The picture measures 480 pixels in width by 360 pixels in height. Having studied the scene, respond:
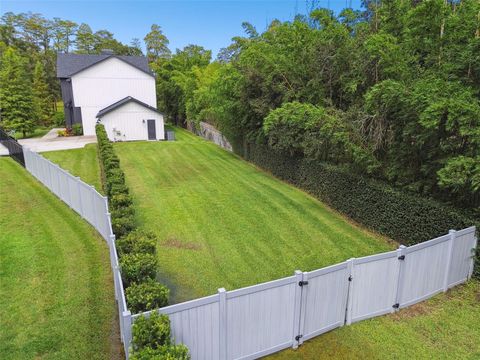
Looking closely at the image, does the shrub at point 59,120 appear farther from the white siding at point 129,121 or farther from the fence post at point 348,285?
the fence post at point 348,285

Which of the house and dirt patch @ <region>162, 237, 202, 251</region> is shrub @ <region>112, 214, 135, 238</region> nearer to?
dirt patch @ <region>162, 237, 202, 251</region>

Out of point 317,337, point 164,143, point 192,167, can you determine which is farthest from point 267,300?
point 164,143

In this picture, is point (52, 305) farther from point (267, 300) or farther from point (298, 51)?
point (298, 51)

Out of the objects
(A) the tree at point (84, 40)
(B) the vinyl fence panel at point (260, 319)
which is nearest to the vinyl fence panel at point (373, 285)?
(B) the vinyl fence panel at point (260, 319)

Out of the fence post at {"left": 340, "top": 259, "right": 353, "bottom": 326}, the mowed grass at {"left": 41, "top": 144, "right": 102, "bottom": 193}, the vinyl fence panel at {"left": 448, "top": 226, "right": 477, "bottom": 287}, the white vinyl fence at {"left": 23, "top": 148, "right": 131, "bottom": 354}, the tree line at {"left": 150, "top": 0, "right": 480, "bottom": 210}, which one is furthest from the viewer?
the mowed grass at {"left": 41, "top": 144, "right": 102, "bottom": 193}

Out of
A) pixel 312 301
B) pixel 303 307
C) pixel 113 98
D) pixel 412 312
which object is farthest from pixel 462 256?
pixel 113 98

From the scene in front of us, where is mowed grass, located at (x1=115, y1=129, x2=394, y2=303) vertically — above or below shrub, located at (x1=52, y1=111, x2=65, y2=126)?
below

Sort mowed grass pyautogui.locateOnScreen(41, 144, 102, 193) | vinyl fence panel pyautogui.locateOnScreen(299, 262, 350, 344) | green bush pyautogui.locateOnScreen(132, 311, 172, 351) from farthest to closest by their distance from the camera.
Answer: mowed grass pyautogui.locateOnScreen(41, 144, 102, 193), vinyl fence panel pyautogui.locateOnScreen(299, 262, 350, 344), green bush pyautogui.locateOnScreen(132, 311, 172, 351)

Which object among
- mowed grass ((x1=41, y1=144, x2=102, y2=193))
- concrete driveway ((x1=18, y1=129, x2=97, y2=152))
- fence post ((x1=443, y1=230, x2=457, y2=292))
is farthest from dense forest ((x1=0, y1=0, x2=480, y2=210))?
concrete driveway ((x1=18, y1=129, x2=97, y2=152))
